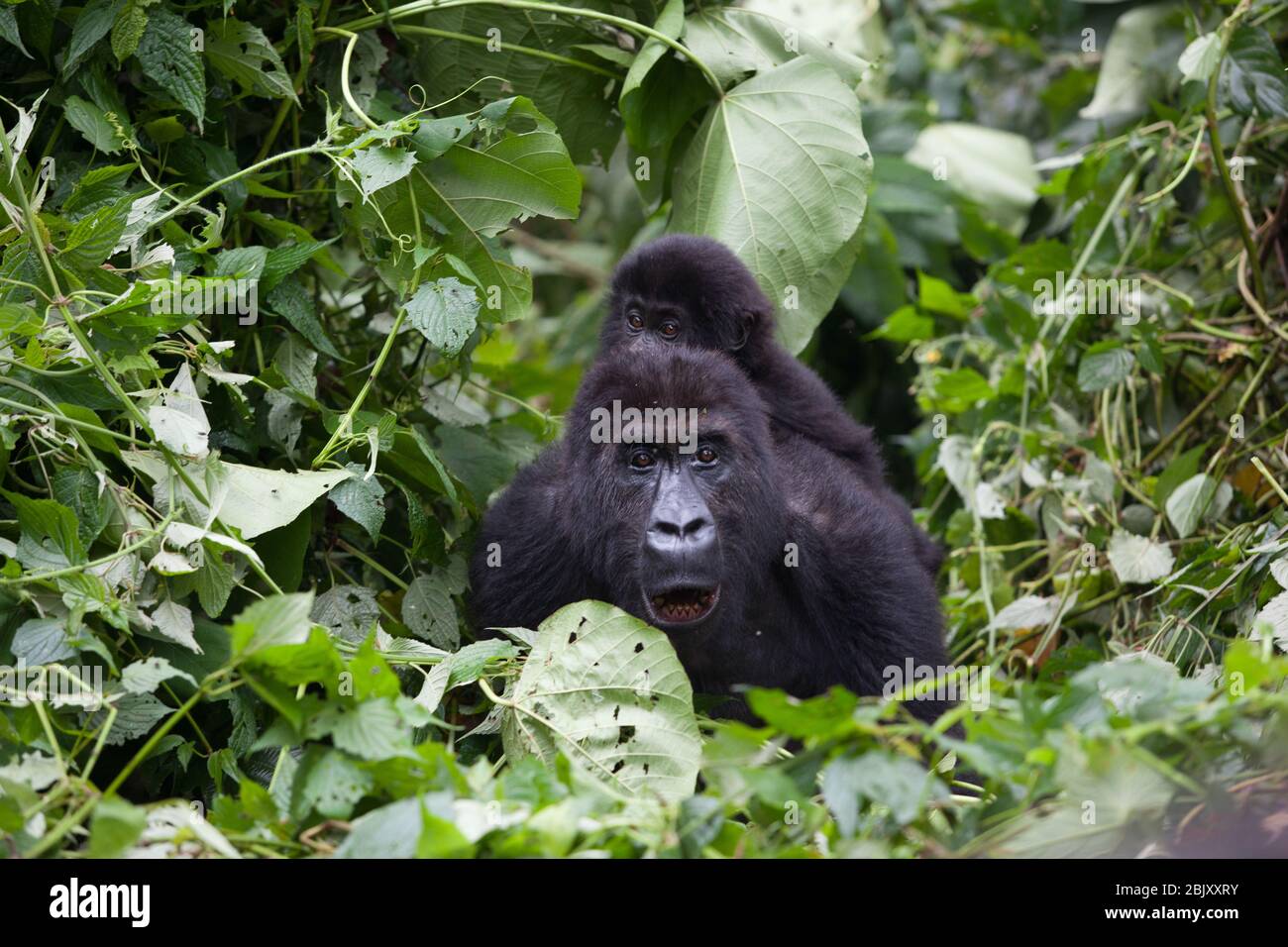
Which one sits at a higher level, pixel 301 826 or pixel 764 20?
pixel 764 20

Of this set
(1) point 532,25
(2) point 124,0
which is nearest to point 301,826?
(2) point 124,0

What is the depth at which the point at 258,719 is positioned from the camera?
129 inches

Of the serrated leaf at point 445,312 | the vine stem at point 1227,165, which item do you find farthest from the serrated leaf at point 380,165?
the vine stem at point 1227,165

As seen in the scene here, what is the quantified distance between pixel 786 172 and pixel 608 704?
2031mm

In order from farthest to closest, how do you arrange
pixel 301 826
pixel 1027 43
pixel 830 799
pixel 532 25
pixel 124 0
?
pixel 1027 43, pixel 532 25, pixel 124 0, pixel 301 826, pixel 830 799

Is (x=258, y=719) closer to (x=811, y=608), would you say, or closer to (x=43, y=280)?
(x=43, y=280)

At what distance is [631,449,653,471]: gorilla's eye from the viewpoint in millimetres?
3637

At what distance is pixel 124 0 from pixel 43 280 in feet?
2.65

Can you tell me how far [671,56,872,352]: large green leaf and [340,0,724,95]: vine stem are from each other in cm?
16

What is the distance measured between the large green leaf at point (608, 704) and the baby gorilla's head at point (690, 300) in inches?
50.2

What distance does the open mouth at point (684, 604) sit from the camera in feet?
11.4

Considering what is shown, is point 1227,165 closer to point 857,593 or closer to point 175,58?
point 857,593

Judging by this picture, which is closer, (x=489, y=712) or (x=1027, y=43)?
(x=489, y=712)

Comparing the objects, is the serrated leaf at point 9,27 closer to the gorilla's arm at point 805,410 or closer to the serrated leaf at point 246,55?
the serrated leaf at point 246,55
